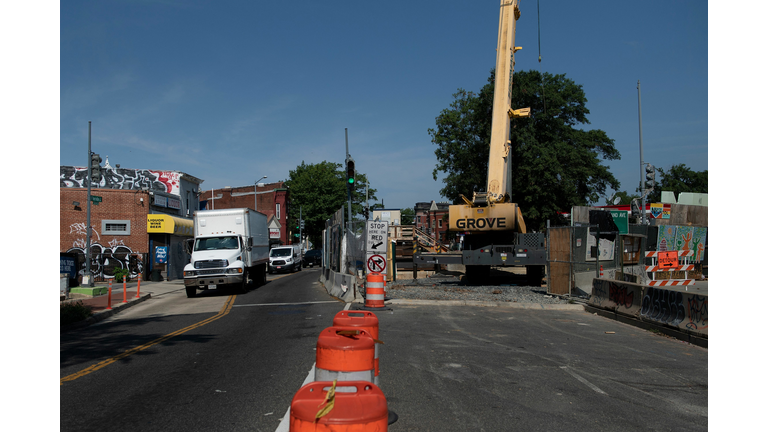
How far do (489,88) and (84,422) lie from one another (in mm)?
35212

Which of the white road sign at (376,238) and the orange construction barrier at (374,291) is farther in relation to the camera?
the white road sign at (376,238)

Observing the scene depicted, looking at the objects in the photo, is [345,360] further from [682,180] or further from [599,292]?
[682,180]

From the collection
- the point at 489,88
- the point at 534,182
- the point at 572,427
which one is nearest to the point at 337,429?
the point at 572,427

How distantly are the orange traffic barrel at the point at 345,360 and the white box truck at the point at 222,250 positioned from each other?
53.9ft

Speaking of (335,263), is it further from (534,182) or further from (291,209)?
(291,209)

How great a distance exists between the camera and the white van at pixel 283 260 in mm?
38594

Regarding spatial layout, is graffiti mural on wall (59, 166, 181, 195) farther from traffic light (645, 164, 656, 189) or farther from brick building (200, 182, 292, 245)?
traffic light (645, 164, 656, 189)

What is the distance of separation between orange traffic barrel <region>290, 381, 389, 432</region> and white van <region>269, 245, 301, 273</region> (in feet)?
119

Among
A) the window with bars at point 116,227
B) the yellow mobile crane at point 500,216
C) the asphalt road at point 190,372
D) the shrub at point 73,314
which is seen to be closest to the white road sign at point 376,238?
the asphalt road at point 190,372

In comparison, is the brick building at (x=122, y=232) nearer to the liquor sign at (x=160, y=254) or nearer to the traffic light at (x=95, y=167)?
the liquor sign at (x=160, y=254)

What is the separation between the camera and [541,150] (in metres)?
34.0

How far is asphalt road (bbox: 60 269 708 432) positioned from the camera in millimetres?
4992

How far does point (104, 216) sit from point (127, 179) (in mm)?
17103

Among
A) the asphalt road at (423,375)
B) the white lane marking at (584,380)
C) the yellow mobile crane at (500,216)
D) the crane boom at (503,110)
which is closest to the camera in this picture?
the asphalt road at (423,375)
